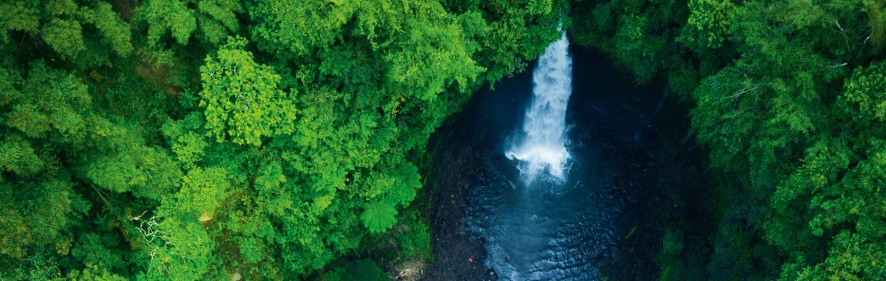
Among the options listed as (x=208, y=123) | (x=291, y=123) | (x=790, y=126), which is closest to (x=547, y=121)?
(x=790, y=126)

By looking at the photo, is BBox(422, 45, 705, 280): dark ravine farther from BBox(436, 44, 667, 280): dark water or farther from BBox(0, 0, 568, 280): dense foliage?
BBox(0, 0, 568, 280): dense foliage

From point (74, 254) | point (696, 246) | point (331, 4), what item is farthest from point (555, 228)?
point (74, 254)

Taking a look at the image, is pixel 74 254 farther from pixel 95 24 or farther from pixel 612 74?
pixel 612 74

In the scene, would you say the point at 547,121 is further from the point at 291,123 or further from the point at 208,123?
the point at 208,123

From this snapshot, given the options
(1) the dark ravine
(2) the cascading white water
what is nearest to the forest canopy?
(1) the dark ravine

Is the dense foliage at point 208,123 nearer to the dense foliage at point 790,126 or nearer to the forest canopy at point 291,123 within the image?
the forest canopy at point 291,123

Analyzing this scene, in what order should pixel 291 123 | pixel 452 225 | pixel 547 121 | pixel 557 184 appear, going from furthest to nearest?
pixel 547 121 → pixel 557 184 → pixel 452 225 → pixel 291 123
